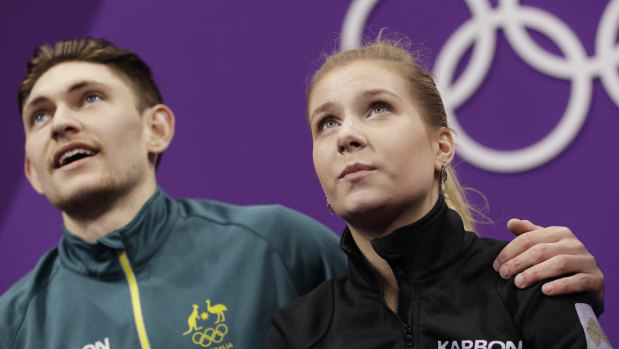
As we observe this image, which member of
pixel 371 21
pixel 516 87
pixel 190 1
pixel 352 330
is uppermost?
pixel 190 1

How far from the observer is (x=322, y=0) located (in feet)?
8.34

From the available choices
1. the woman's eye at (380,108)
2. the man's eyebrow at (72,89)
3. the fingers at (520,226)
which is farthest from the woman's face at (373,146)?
the man's eyebrow at (72,89)

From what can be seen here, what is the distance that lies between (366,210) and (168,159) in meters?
1.67

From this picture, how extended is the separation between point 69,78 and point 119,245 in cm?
44

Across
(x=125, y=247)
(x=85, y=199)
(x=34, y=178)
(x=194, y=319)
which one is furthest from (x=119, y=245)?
(x=34, y=178)

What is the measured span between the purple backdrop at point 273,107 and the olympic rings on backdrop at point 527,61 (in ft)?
0.07

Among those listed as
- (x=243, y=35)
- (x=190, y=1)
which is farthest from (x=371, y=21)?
(x=190, y=1)

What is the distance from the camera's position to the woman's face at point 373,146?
1121 millimetres

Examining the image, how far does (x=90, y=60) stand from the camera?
1.72 m

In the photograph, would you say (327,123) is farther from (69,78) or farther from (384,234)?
(69,78)

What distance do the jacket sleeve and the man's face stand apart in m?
0.97

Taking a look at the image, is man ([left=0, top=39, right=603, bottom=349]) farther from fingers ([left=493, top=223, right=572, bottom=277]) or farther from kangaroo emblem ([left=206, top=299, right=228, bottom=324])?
fingers ([left=493, top=223, right=572, bottom=277])

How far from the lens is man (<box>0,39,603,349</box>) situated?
149 cm

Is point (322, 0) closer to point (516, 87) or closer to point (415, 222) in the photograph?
point (516, 87)
